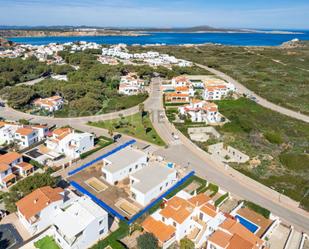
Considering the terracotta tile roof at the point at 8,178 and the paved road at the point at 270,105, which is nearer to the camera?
the terracotta tile roof at the point at 8,178

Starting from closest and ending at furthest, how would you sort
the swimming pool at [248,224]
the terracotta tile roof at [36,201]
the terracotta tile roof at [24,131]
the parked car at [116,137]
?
the terracotta tile roof at [36,201]
the swimming pool at [248,224]
the terracotta tile roof at [24,131]
the parked car at [116,137]

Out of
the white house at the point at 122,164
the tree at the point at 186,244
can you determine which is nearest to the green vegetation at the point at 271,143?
the white house at the point at 122,164

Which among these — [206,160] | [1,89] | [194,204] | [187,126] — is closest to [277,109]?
[187,126]

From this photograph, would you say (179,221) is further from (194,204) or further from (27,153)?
(27,153)

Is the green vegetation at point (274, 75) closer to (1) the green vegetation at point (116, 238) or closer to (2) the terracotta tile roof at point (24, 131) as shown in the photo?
(1) the green vegetation at point (116, 238)

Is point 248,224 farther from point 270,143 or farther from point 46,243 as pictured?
point 270,143

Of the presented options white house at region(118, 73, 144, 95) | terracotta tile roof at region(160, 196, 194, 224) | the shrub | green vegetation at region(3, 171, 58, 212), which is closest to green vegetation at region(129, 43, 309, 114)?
the shrub

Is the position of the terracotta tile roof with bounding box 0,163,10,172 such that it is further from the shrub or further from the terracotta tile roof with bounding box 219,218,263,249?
the shrub
